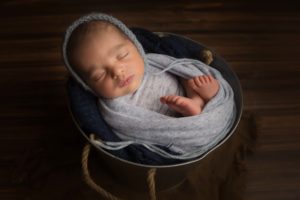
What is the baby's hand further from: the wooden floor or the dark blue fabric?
the wooden floor

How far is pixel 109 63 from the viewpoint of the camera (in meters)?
0.83

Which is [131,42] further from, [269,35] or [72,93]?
[269,35]

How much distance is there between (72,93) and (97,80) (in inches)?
2.8

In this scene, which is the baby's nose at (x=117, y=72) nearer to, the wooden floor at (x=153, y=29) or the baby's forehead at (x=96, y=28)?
the baby's forehead at (x=96, y=28)

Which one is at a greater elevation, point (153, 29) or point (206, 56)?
point (206, 56)

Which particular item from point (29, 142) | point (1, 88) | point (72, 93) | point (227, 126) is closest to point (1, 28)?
point (1, 88)

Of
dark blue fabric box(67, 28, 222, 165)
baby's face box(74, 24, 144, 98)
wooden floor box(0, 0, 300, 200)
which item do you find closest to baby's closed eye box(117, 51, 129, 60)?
baby's face box(74, 24, 144, 98)

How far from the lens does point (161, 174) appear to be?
901 millimetres

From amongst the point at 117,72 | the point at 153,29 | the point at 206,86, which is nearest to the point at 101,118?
the point at 117,72

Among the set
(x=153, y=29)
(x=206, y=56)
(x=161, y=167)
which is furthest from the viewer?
(x=153, y=29)

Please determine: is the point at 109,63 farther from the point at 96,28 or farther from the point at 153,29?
the point at 153,29

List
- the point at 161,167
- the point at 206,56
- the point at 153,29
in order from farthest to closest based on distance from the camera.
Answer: the point at 153,29
the point at 206,56
the point at 161,167

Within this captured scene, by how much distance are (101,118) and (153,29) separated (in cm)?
53

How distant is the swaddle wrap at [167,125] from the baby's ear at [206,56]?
0.09m
